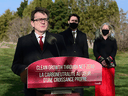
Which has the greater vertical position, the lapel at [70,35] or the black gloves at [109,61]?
the lapel at [70,35]

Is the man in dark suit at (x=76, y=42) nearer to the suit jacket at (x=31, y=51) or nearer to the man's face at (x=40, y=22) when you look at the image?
the suit jacket at (x=31, y=51)

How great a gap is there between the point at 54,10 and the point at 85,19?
752 cm

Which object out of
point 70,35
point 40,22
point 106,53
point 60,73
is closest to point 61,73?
point 60,73

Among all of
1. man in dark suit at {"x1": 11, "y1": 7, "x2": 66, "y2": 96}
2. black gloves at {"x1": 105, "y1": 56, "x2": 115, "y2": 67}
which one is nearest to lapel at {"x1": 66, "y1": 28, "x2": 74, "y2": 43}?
black gloves at {"x1": 105, "y1": 56, "x2": 115, "y2": 67}

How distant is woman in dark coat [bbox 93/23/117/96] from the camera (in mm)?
5109

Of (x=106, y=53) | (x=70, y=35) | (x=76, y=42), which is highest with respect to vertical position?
(x=70, y=35)

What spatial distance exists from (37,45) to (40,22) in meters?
0.27

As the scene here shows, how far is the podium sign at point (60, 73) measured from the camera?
1717mm

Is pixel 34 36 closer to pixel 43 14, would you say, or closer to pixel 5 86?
pixel 43 14

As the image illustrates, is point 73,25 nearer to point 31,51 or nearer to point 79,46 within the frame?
point 79,46

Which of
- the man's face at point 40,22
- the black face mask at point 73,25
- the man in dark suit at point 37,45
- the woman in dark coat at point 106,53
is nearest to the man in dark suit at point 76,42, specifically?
the black face mask at point 73,25

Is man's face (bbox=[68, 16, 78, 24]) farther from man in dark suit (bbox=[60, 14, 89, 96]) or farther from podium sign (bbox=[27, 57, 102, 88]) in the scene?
podium sign (bbox=[27, 57, 102, 88])

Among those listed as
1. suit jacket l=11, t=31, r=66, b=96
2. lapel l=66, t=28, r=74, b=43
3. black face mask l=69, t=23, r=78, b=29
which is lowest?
suit jacket l=11, t=31, r=66, b=96

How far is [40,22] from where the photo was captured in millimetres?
2109
